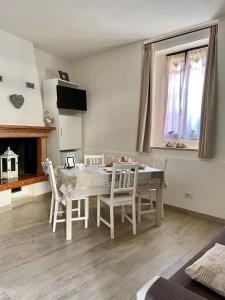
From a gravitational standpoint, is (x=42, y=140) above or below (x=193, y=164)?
above

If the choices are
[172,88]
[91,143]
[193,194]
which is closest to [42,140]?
[91,143]

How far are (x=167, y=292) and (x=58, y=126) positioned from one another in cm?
406

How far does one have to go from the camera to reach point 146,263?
2.29 metres

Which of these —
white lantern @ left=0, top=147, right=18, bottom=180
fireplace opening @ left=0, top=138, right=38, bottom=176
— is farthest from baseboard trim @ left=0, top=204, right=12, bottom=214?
fireplace opening @ left=0, top=138, right=38, bottom=176

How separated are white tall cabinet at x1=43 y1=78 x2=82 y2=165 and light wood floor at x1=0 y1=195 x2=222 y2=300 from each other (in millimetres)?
1610

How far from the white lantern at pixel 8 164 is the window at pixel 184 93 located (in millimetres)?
2837

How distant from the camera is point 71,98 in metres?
4.74

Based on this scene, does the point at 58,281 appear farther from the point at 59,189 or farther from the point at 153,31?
the point at 153,31

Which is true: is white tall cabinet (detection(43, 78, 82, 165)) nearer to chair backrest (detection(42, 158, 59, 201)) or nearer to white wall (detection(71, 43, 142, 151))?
A: white wall (detection(71, 43, 142, 151))

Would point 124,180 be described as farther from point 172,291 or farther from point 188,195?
point 172,291

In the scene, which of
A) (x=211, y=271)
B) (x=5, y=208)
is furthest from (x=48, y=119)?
(x=211, y=271)

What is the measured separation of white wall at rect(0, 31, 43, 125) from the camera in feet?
12.7

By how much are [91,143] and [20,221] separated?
232 cm

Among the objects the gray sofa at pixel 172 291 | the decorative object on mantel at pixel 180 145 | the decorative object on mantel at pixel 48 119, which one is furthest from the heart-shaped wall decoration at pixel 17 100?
the gray sofa at pixel 172 291
